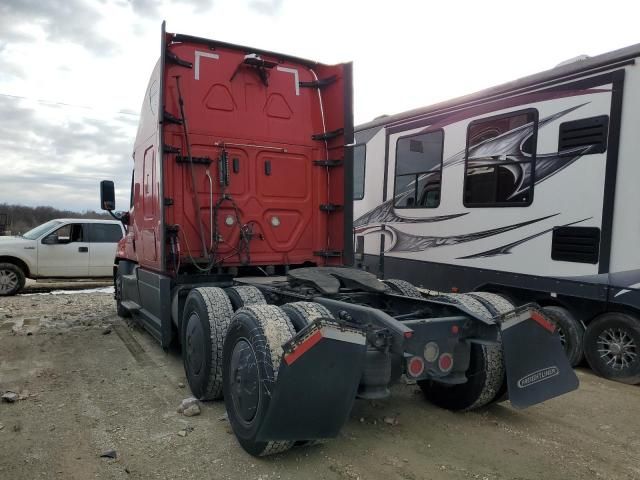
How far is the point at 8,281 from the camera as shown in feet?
34.5

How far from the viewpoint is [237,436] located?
3.28 m

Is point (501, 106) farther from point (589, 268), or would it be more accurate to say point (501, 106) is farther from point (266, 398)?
point (266, 398)

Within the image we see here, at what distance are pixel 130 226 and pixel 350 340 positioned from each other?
550cm

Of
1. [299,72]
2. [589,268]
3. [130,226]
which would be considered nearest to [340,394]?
[589,268]

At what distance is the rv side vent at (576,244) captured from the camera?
206 inches

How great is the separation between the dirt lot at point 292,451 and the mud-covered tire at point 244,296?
0.91 meters

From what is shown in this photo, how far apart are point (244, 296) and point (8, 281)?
28.4ft

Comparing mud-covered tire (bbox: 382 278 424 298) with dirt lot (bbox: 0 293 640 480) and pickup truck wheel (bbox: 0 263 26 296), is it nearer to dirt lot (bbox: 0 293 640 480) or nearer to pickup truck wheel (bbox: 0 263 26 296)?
dirt lot (bbox: 0 293 640 480)

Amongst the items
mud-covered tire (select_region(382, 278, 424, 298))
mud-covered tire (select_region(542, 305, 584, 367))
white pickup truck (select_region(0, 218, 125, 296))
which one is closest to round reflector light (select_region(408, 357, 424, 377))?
mud-covered tire (select_region(382, 278, 424, 298))

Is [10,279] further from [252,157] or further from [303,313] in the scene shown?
[303,313]

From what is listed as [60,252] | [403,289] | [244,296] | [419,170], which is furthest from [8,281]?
[403,289]

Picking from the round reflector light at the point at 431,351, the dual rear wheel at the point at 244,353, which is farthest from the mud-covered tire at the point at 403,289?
the round reflector light at the point at 431,351

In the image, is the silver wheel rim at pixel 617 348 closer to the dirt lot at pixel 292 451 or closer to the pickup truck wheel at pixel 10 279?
the dirt lot at pixel 292 451

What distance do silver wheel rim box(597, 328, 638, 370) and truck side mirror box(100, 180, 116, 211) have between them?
6513mm
